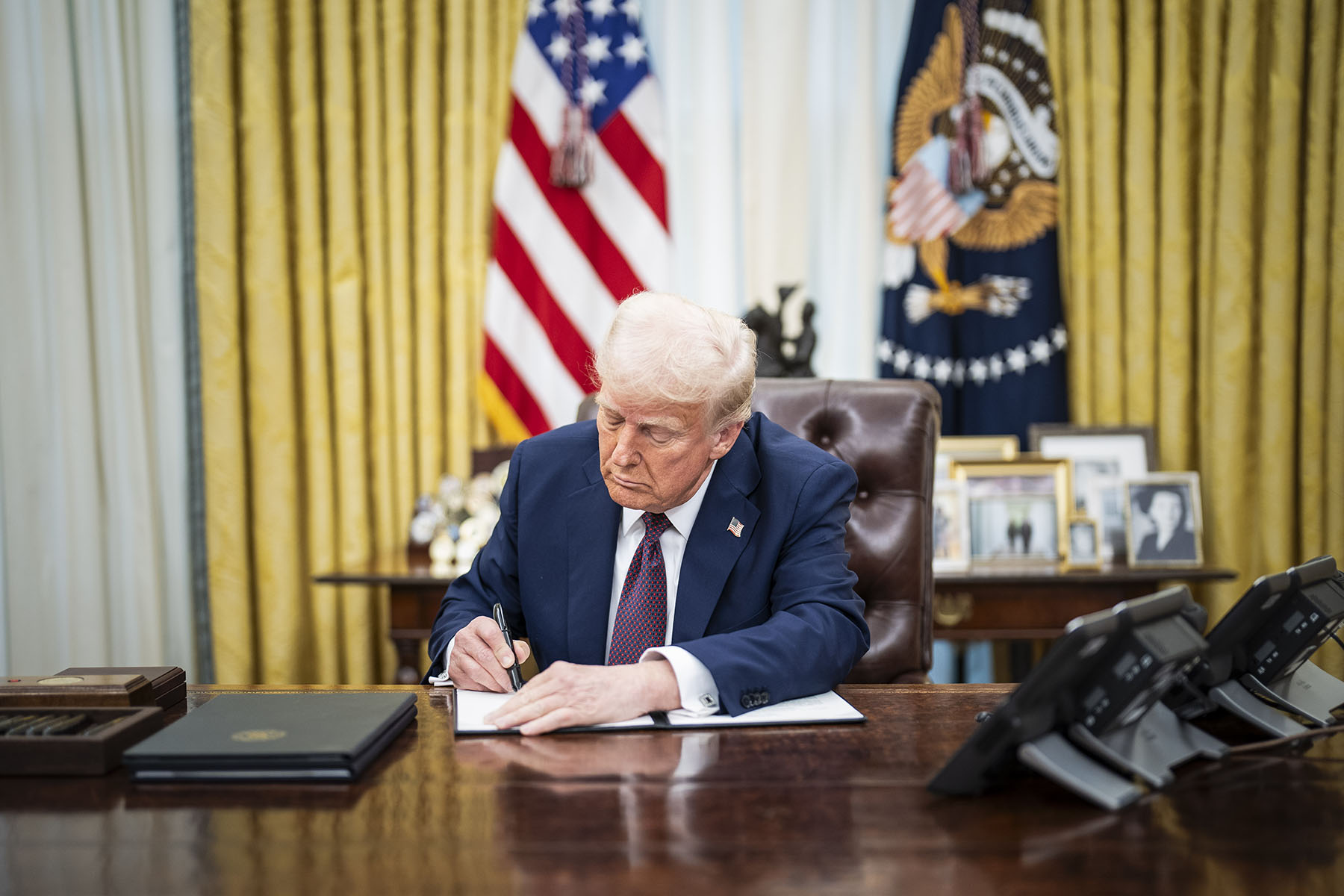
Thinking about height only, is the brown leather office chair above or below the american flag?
below

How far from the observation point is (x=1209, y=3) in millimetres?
3066

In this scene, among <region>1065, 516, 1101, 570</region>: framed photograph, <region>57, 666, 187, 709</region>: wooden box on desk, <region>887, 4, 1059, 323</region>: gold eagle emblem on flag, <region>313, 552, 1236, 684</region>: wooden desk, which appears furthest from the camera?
<region>887, 4, 1059, 323</region>: gold eagle emblem on flag

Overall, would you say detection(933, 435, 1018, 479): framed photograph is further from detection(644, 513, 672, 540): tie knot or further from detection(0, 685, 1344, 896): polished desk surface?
detection(0, 685, 1344, 896): polished desk surface

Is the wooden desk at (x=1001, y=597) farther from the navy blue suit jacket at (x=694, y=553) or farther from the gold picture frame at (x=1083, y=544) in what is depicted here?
the navy blue suit jacket at (x=694, y=553)

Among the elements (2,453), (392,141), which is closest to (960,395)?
(392,141)

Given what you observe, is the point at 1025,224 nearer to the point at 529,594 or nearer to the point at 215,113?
the point at 529,594

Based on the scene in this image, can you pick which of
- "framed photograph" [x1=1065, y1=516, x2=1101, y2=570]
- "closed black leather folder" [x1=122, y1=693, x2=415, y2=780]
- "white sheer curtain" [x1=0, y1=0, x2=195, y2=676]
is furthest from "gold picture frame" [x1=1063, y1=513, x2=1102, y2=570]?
"white sheer curtain" [x1=0, y1=0, x2=195, y2=676]

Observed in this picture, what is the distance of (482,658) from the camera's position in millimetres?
1369

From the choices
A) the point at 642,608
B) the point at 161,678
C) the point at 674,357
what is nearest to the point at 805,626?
the point at 642,608

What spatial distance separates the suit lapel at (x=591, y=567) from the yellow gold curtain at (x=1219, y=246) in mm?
2120

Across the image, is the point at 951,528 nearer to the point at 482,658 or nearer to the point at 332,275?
the point at 482,658

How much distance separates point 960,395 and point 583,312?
128 cm

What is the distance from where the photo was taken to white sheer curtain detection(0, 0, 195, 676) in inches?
128

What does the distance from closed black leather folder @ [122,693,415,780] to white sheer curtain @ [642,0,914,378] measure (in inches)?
94.7
